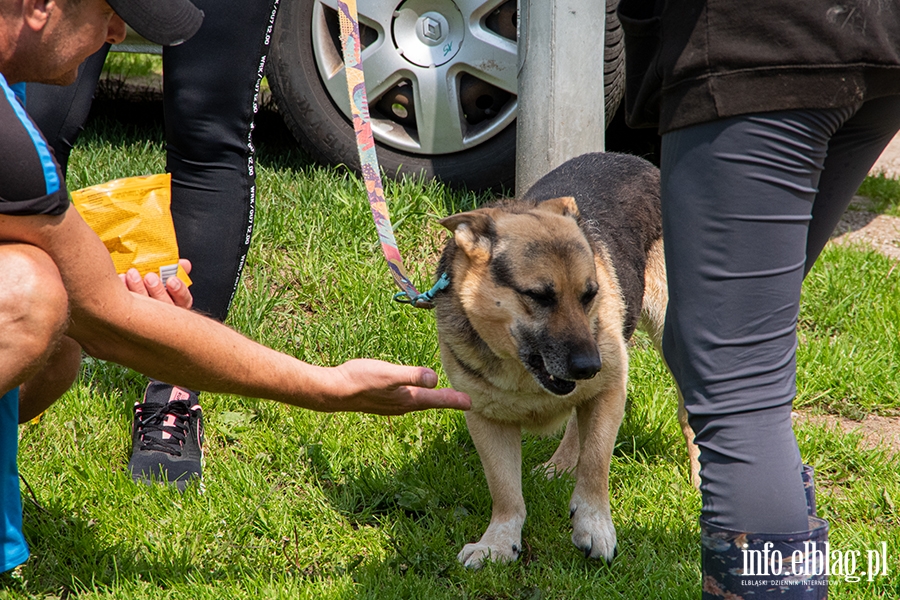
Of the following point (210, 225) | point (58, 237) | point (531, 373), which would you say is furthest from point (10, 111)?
point (531, 373)

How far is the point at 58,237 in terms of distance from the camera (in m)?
1.84

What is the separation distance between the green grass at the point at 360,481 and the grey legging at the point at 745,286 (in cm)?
103

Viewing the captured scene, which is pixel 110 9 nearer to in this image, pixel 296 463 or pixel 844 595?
pixel 296 463

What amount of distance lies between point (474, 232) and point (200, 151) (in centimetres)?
108

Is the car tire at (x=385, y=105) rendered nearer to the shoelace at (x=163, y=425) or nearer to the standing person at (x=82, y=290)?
the shoelace at (x=163, y=425)

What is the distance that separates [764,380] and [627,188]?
227 centimetres

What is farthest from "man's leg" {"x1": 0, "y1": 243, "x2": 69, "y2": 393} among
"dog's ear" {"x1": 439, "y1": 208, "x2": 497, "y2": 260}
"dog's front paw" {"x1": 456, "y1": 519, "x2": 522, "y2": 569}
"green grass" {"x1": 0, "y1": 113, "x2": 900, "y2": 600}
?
"dog's ear" {"x1": 439, "y1": 208, "x2": 497, "y2": 260}

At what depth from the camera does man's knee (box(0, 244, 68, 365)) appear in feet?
6.07

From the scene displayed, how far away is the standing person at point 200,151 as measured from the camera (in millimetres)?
2916

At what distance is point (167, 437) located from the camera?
3150 millimetres

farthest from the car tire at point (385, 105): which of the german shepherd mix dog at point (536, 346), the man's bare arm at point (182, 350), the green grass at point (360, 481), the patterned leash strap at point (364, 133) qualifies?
the man's bare arm at point (182, 350)

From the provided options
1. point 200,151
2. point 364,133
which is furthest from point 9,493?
point 364,133

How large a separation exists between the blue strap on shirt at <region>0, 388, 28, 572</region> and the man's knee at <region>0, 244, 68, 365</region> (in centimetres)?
52

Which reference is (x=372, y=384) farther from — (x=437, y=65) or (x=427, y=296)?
(x=437, y=65)
